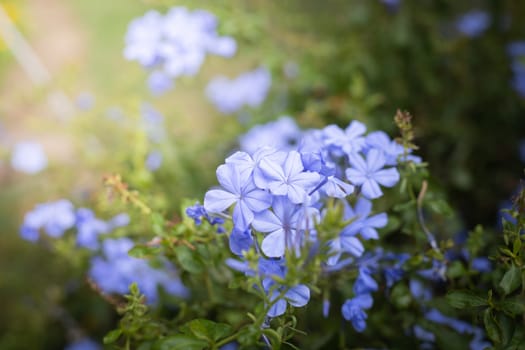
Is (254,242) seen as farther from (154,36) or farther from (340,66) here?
(340,66)

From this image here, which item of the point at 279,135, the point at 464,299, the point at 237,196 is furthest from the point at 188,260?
the point at 279,135

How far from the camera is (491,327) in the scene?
0.72 metres

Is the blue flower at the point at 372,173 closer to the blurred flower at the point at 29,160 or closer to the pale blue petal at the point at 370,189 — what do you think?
the pale blue petal at the point at 370,189

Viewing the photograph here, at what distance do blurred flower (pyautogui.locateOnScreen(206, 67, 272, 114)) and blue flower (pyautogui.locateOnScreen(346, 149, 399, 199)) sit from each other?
1.03m

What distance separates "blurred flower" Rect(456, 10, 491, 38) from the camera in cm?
179

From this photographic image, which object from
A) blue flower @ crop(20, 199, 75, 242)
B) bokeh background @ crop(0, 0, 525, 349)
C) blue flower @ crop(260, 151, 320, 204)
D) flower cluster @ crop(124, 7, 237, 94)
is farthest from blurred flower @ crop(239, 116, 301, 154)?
blue flower @ crop(260, 151, 320, 204)

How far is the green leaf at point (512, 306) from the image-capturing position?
71cm

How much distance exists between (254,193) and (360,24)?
1259 millimetres

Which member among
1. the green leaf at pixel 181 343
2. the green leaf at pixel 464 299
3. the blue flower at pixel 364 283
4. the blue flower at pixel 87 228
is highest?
the blue flower at pixel 87 228

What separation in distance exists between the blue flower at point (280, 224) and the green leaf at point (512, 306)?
1.06 feet

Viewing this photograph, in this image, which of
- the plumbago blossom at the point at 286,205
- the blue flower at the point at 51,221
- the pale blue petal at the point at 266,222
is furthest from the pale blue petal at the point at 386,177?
the blue flower at the point at 51,221

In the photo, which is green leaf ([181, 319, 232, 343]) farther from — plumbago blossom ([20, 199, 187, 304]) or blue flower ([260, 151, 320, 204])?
plumbago blossom ([20, 199, 187, 304])

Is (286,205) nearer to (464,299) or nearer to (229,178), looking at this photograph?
(229,178)

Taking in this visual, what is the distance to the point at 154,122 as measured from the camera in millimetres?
1653
